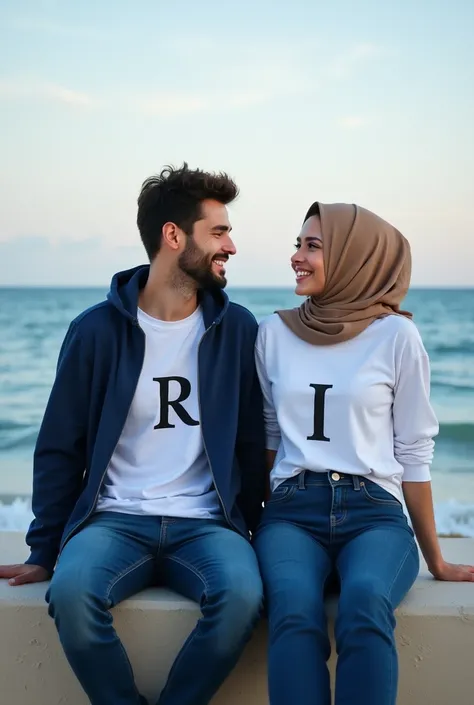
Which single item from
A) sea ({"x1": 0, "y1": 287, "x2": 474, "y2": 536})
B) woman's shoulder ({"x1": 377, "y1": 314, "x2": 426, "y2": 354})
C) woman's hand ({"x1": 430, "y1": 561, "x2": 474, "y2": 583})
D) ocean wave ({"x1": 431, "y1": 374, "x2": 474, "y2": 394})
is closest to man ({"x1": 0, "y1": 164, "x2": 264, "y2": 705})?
woman's shoulder ({"x1": 377, "y1": 314, "x2": 426, "y2": 354})

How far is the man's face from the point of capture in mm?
3205

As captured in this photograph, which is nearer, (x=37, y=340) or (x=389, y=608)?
(x=389, y=608)

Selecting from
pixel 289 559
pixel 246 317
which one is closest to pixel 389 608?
pixel 289 559

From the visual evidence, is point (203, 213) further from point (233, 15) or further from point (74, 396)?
point (233, 15)

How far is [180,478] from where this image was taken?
2961 mm

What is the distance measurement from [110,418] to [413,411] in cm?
98

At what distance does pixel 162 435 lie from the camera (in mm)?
2988

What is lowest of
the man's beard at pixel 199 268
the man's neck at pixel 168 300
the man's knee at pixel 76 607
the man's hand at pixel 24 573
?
the man's hand at pixel 24 573

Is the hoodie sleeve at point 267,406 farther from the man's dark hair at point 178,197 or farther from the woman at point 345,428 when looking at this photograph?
the man's dark hair at point 178,197

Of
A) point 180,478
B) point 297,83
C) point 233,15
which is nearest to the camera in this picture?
point 180,478

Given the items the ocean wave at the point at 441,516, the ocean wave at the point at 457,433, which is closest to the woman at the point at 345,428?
the ocean wave at the point at 441,516

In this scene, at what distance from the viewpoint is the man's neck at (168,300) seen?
3.16 meters

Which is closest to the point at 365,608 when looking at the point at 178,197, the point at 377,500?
the point at 377,500

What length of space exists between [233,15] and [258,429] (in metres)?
12.3
